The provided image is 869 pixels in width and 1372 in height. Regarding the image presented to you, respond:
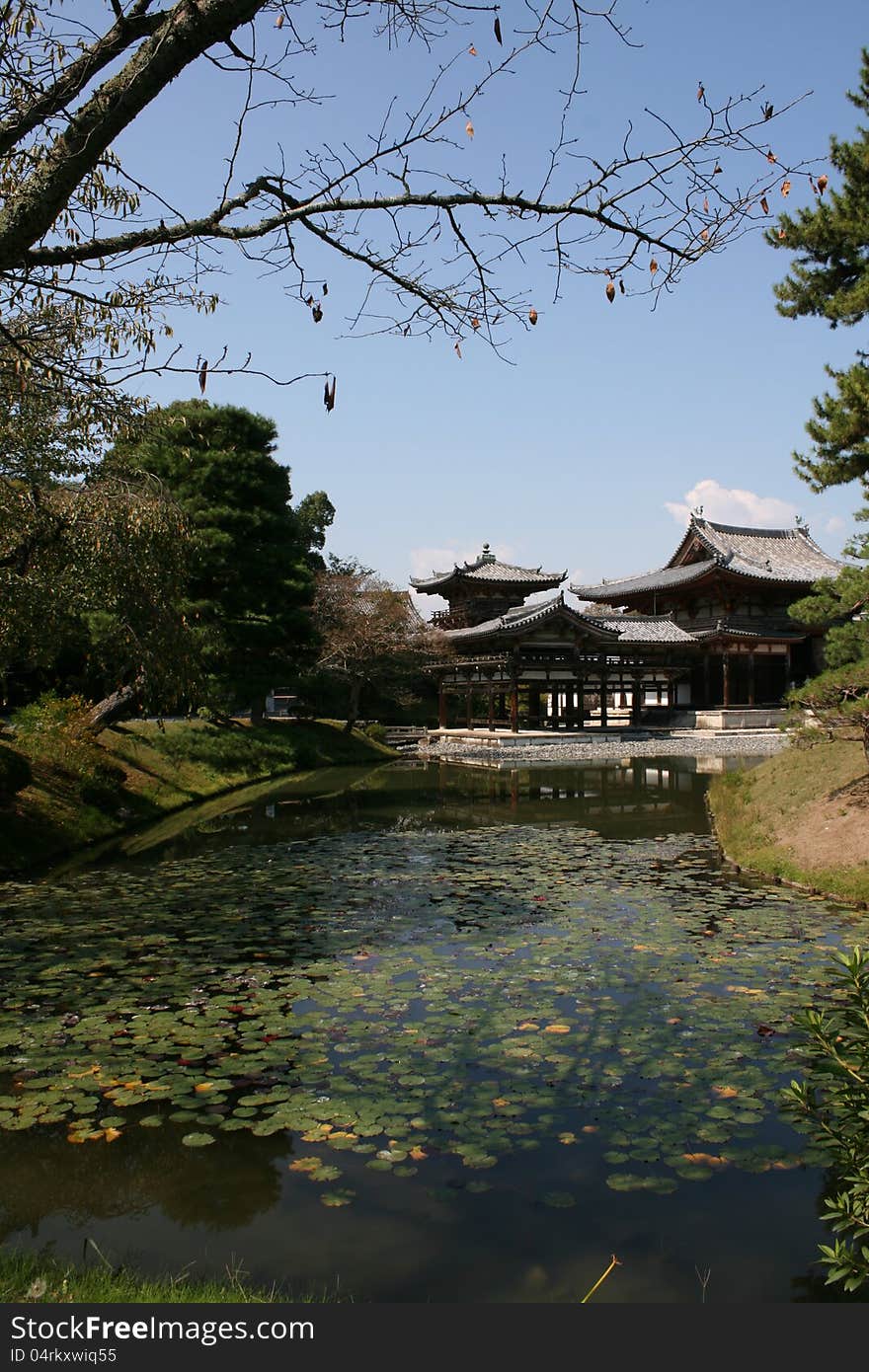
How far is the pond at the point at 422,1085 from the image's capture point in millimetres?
3709

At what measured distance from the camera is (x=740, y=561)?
4006 cm

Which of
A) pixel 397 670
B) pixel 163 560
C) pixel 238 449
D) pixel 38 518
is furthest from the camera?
pixel 397 670

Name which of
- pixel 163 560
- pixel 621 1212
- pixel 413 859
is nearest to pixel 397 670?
pixel 413 859

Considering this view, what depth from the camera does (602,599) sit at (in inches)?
1836

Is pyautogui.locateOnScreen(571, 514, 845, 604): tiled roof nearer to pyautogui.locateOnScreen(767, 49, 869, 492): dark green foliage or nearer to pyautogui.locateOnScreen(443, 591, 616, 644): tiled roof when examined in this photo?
pyautogui.locateOnScreen(443, 591, 616, 644): tiled roof

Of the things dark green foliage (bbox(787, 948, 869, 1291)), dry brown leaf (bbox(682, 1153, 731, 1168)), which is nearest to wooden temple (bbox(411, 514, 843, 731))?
dry brown leaf (bbox(682, 1153, 731, 1168))

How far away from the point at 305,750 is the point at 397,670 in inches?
337

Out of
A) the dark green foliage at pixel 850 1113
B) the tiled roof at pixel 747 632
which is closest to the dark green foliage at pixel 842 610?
the dark green foliage at pixel 850 1113

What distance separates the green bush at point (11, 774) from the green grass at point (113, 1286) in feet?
33.5

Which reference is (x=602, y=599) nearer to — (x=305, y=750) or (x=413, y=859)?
(x=305, y=750)

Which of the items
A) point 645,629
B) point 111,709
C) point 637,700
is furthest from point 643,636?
point 111,709

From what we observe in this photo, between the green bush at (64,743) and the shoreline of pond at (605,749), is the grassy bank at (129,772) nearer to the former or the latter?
the green bush at (64,743)

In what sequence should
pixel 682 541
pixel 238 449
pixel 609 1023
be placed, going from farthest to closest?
pixel 682 541
pixel 238 449
pixel 609 1023

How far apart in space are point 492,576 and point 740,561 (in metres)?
11.3
